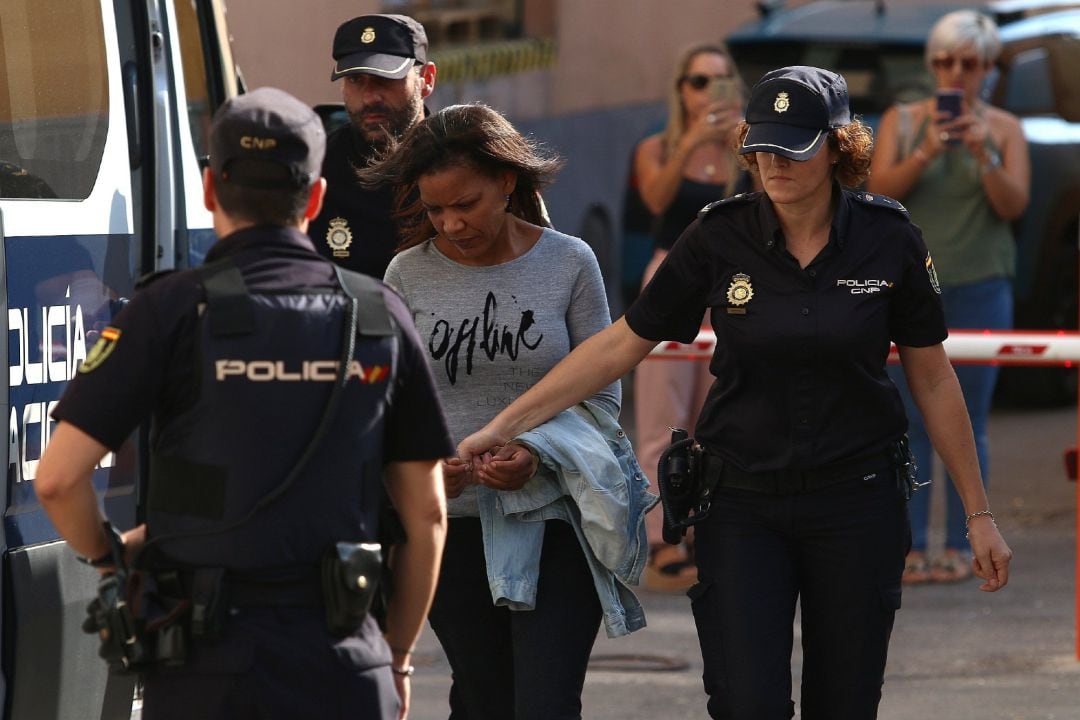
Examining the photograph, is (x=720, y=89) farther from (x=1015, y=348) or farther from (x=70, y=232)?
(x=70, y=232)

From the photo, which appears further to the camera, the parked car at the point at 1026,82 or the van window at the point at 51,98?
the parked car at the point at 1026,82

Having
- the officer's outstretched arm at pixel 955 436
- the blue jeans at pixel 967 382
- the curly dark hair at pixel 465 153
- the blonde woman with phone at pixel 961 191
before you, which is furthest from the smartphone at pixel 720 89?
the officer's outstretched arm at pixel 955 436

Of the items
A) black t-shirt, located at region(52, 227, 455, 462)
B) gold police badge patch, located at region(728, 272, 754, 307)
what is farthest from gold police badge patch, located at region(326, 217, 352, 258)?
black t-shirt, located at region(52, 227, 455, 462)

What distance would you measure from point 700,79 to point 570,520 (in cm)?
382

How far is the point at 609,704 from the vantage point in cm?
616

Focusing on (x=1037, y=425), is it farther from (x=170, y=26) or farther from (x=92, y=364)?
(x=92, y=364)

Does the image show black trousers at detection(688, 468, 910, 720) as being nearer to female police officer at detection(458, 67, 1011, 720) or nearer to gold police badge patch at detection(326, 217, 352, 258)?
female police officer at detection(458, 67, 1011, 720)

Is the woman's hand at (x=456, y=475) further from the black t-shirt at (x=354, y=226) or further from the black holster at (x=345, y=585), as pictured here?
the black holster at (x=345, y=585)

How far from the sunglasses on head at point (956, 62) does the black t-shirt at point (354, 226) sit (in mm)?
3507

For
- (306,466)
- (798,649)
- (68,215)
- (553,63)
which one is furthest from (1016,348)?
(553,63)

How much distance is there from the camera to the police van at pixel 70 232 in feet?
13.6

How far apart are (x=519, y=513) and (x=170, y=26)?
5.51ft

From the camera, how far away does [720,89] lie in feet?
25.6

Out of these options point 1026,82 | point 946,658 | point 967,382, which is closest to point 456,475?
point 946,658
